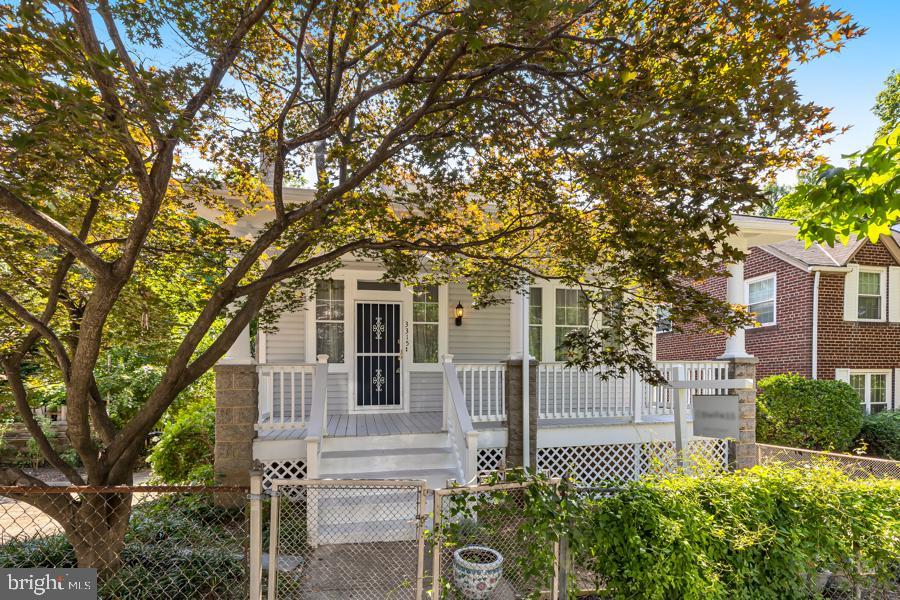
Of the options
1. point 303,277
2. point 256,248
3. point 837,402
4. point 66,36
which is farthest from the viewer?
point 837,402

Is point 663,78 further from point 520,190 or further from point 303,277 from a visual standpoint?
point 303,277

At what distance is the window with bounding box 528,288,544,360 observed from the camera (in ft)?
25.7

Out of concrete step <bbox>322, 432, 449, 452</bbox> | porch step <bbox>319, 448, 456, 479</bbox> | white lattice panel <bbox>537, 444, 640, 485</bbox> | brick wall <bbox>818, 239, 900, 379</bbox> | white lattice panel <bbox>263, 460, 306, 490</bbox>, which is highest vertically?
brick wall <bbox>818, 239, 900, 379</bbox>

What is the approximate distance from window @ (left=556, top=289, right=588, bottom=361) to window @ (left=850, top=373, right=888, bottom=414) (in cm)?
792

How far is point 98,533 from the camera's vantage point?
3.53 meters

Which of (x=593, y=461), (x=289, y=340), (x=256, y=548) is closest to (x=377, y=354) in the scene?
(x=289, y=340)

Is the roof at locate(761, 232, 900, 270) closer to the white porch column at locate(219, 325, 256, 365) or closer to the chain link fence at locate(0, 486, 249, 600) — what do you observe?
the white porch column at locate(219, 325, 256, 365)

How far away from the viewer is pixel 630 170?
9.30ft

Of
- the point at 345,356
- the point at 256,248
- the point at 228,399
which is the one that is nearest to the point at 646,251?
the point at 256,248

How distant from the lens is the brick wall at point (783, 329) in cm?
1073

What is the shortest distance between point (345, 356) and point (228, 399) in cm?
217

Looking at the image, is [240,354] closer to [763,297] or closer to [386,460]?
[386,460]

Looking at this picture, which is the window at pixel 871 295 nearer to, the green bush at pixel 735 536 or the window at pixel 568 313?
the window at pixel 568 313

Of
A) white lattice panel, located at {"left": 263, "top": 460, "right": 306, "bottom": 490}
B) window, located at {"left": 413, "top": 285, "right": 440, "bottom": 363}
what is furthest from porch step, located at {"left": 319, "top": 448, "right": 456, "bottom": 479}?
window, located at {"left": 413, "top": 285, "right": 440, "bottom": 363}
